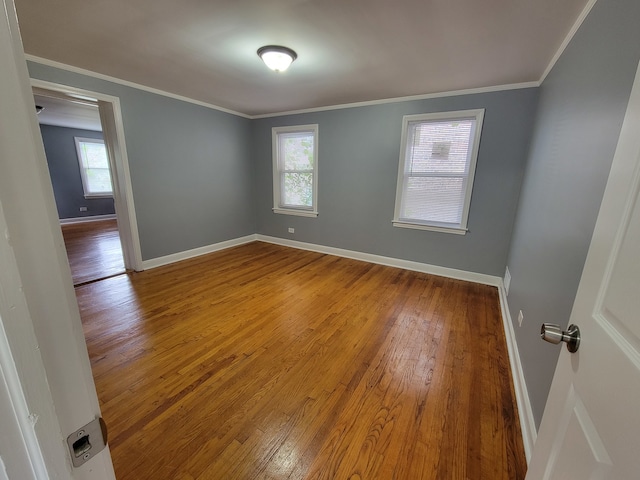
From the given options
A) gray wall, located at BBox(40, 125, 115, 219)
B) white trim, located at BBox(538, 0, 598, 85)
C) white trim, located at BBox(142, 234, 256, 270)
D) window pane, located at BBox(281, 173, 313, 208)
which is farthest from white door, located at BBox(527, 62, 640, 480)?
gray wall, located at BBox(40, 125, 115, 219)

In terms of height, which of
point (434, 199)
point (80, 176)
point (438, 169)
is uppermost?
point (438, 169)

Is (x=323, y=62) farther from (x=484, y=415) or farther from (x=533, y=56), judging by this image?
(x=484, y=415)

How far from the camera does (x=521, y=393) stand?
5.26 feet

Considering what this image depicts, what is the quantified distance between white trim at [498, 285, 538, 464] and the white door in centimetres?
80

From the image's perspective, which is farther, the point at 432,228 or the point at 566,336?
the point at 432,228

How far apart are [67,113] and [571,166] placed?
7647 mm

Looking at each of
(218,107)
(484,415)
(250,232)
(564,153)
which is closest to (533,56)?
(564,153)

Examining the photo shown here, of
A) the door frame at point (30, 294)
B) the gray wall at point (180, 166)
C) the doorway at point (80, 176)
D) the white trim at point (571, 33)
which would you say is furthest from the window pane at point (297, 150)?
the door frame at point (30, 294)

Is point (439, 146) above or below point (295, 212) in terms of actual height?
above

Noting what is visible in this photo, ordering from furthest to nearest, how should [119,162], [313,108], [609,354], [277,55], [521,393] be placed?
[313,108]
[119,162]
[277,55]
[521,393]
[609,354]

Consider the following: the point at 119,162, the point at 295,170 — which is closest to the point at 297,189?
the point at 295,170

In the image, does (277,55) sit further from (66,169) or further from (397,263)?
(66,169)

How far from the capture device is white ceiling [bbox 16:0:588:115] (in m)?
1.68

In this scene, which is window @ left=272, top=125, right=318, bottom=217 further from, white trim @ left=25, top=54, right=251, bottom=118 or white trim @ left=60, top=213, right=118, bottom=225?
white trim @ left=60, top=213, right=118, bottom=225
